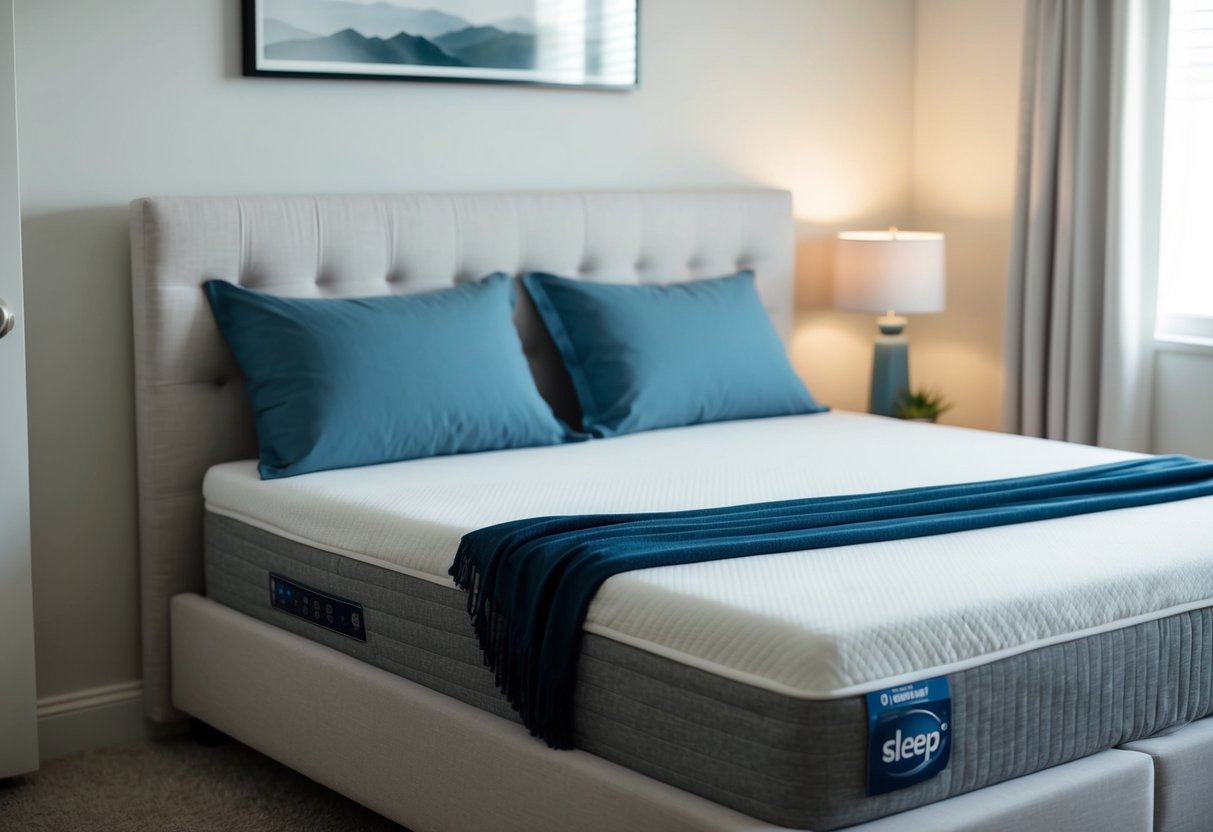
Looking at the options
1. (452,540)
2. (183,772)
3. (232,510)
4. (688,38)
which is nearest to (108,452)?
(232,510)

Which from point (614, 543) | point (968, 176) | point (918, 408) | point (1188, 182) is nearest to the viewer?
point (614, 543)

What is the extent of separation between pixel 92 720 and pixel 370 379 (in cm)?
98

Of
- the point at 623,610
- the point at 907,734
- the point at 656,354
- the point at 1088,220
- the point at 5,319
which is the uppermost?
the point at 1088,220

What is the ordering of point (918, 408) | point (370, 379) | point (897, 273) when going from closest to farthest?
1. point (370, 379)
2. point (897, 273)
3. point (918, 408)

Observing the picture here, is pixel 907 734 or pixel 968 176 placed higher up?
pixel 968 176

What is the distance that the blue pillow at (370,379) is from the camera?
2.96 meters

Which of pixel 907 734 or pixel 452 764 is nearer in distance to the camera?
pixel 907 734

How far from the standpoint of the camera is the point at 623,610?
6.68ft

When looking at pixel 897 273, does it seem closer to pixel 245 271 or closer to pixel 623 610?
pixel 245 271

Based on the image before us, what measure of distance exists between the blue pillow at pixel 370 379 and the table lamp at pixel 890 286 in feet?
4.37

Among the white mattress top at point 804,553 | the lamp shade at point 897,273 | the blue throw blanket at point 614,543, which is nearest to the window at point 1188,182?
the lamp shade at point 897,273

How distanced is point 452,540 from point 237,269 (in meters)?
1.08

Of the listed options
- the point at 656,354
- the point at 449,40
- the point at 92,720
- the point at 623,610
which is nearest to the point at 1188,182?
the point at 656,354

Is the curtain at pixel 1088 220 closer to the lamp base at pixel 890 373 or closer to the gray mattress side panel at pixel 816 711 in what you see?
the lamp base at pixel 890 373
